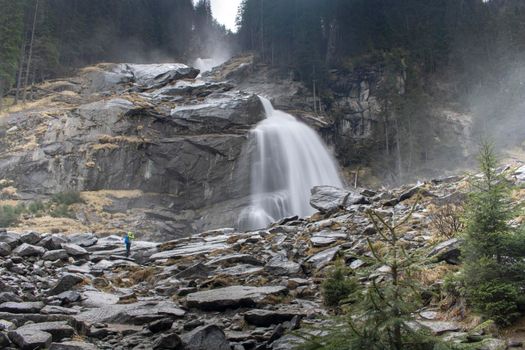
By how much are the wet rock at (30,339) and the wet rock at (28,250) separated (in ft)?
33.5

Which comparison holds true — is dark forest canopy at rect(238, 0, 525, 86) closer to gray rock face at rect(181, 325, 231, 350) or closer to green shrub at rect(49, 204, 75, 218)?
green shrub at rect(49, 204, 75, 218)

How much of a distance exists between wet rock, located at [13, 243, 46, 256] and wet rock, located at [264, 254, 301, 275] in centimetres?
894

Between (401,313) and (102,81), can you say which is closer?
(401,313)

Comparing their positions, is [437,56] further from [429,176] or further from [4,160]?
[4,160]

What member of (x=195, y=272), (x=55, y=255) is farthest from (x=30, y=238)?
(x=195, y=272)

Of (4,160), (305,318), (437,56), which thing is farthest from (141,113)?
(437,56)

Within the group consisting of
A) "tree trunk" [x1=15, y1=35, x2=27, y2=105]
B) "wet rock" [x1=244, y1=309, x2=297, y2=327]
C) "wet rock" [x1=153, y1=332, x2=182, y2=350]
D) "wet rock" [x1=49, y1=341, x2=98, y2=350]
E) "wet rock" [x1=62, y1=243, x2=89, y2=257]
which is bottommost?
"wet rock" [x1=62, y1=243, x2=89, y2=257]

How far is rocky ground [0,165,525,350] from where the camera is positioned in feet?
23.4

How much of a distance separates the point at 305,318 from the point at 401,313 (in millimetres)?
4567

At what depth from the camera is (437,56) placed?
60750mm

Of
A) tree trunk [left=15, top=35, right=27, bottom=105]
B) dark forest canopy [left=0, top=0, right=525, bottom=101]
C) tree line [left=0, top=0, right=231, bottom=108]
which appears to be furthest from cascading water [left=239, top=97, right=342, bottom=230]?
tree line [left=0, top=0, right=231, bottom=108]

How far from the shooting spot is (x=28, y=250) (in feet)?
53.5

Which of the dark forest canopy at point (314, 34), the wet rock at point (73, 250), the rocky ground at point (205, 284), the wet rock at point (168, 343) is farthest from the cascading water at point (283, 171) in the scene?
the wet rock at point (168, 343)

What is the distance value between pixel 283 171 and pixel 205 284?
85.1 ft
